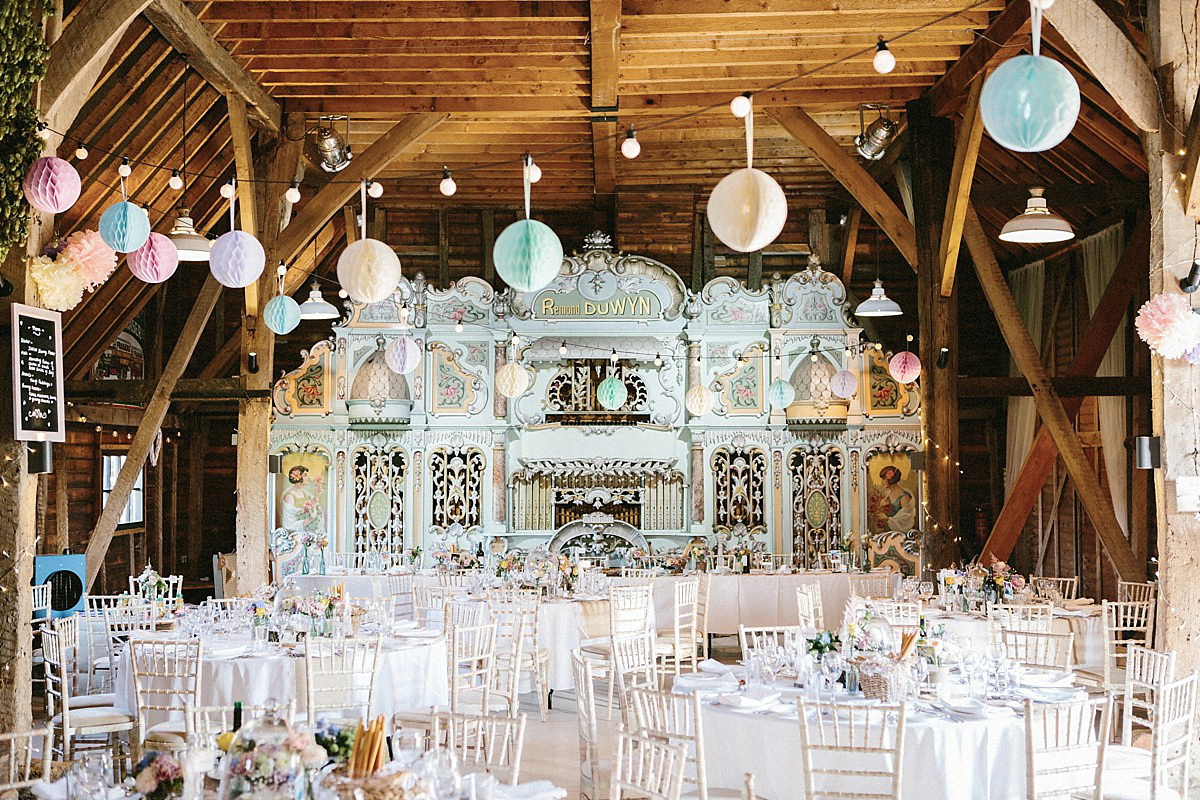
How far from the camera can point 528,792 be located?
143 inches

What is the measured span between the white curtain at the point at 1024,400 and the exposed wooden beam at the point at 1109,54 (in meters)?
7.39

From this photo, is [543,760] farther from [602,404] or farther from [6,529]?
[602,404]

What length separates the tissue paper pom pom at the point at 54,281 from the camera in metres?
5.69

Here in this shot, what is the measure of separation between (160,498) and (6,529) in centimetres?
937

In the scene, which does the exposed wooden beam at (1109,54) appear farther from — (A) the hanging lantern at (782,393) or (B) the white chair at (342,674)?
(A) the hanging lantern at (782,393)

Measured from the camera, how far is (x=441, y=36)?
862 cm

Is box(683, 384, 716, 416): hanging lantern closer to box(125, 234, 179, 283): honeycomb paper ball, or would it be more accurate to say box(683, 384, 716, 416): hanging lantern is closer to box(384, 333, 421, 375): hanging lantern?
box(384, 333, 421, 375): hanging lantern

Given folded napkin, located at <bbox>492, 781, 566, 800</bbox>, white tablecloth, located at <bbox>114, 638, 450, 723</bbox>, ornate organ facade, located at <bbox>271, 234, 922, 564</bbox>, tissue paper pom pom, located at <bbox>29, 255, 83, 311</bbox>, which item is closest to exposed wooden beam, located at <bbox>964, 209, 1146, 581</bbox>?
ornate organ facade, located at <bbox>271, 234, 922, 564</bbox>

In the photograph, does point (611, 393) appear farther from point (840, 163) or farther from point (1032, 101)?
point (1032, 101)

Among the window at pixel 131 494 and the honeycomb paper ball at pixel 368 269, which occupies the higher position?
the honeycomb paper ball at pixel 368 269

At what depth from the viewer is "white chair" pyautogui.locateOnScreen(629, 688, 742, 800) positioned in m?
4.26

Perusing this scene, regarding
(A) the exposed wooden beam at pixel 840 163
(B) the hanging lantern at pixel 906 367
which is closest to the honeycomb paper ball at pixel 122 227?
(A) the exposed wooden beam at pixel 840 163

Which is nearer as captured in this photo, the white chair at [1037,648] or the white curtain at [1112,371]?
the white chair at [1037,648]

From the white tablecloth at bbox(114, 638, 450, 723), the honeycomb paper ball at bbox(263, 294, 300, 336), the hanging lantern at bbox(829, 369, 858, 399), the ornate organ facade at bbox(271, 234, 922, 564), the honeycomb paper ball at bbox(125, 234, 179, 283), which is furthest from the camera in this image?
the ornate organ facade at bbox(271, 234, 922, 564)
